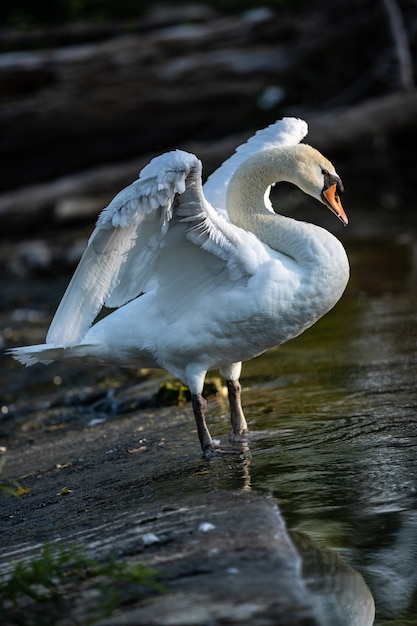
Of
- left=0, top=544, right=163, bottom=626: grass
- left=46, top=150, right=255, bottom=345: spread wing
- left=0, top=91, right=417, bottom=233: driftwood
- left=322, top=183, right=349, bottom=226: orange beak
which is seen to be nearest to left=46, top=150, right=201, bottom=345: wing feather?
left=46, top=150, right=255, bottom=345: spread wing

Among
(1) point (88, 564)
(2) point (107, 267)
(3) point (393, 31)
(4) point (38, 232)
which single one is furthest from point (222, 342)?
(3) point (393, 31)

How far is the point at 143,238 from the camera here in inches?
206

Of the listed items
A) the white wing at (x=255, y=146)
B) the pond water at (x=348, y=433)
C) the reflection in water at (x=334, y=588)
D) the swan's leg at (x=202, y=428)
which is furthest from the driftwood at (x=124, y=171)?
the reflection in water at (x=334, y=588)

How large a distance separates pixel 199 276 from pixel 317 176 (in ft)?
2.89

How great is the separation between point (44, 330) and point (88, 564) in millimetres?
5963

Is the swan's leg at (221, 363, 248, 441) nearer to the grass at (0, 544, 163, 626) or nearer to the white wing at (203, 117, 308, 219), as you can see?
the white wing at (203, 117, 308, 219)

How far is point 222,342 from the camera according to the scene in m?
5.11

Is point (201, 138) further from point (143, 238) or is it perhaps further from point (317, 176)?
point (143, 238)

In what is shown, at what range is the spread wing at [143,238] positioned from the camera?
4762 millimetres

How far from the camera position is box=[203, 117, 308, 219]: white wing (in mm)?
6230

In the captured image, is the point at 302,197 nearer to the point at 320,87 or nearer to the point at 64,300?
the point at 320,87

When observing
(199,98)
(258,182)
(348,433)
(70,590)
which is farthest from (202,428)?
(199,98)

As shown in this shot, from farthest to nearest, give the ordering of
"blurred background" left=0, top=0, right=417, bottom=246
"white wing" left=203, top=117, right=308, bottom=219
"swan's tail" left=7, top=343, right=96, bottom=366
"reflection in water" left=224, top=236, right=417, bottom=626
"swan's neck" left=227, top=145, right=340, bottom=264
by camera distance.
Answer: "blurred background" left=0, top=0, right=417, bottom=246 → "white wing" left=203, top=117, right=308, bottom=219 → "swan's neck" left=227, top=145, right=340, bottom=264 → "swan's tail" left=7, top=343, right=96, bottom=366 → "reflection in water" left=224, top=236, right=417, bottom=626

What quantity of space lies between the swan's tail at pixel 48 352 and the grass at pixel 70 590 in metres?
1.85
